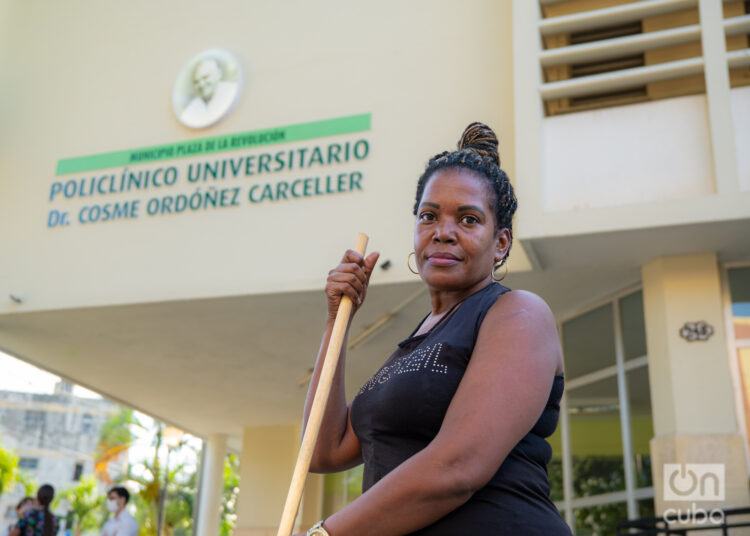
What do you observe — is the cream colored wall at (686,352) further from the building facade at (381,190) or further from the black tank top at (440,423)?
the black tank top at (440,423)

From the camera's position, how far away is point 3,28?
1092 cm

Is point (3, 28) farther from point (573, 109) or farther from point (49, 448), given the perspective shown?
point (49, 448)

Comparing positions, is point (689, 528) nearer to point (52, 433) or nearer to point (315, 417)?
point (315, 417)

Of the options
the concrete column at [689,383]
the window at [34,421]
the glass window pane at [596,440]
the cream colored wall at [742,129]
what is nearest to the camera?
the cream colored wall at [742,129]

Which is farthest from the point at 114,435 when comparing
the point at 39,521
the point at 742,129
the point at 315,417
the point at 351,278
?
the point at 315,417

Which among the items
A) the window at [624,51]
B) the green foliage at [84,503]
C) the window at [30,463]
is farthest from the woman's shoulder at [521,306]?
the window at [30,463]

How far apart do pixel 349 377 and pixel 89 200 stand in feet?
13.8

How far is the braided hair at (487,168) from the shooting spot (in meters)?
1.85

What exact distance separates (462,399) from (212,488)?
1383 centimetres

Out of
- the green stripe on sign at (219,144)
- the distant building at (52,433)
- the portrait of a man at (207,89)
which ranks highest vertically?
the distant building at (52,433)

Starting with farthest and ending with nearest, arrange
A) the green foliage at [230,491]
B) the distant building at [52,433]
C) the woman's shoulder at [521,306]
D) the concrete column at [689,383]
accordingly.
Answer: the distant building at [52,433] → the green foliage at [230,491] → the concrete column at [689,383] → the woman's shoulder at [521,306]

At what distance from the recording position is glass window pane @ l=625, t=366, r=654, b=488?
24.5ft

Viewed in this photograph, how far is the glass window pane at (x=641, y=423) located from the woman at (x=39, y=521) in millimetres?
5666

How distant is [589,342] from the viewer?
28.1ft
